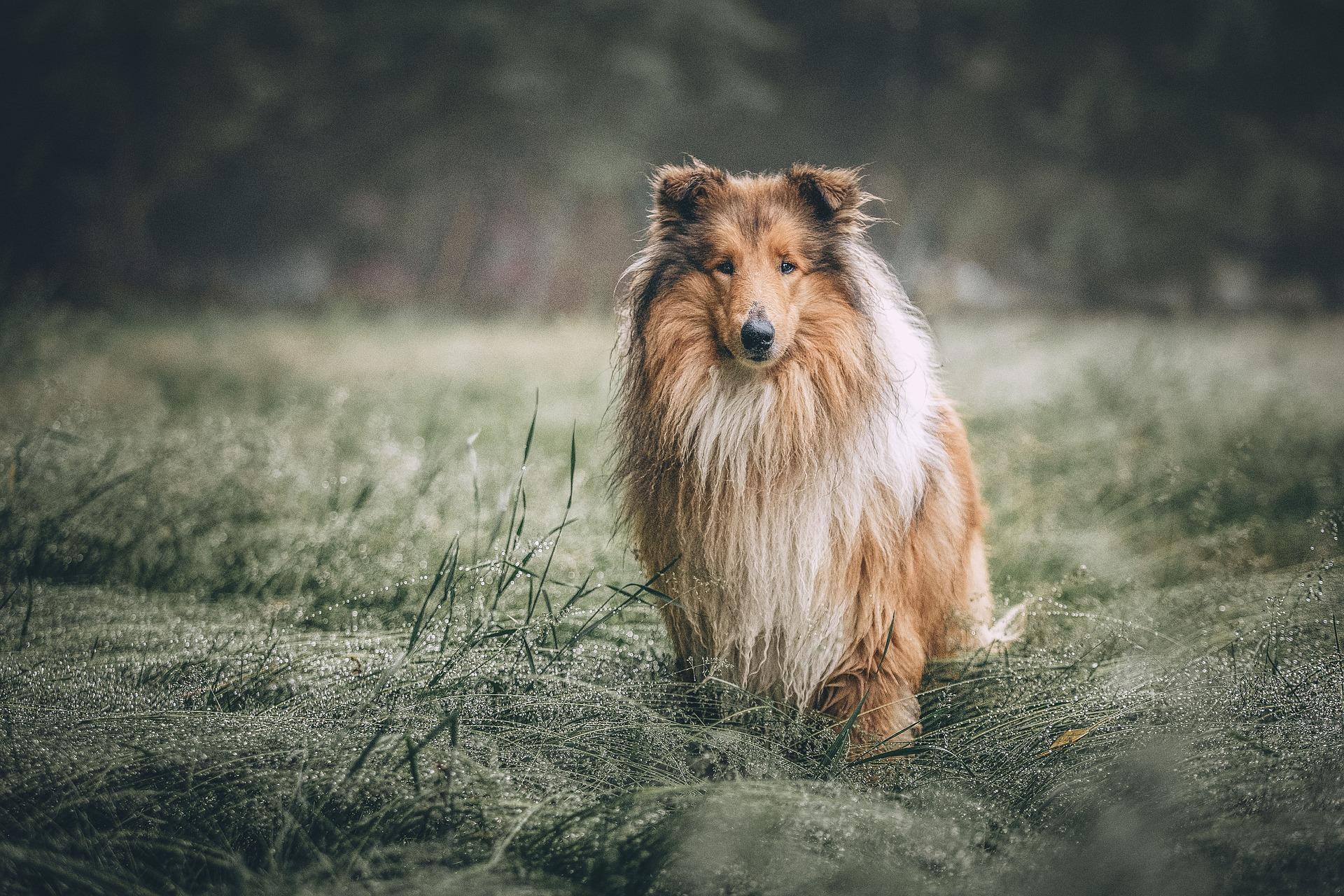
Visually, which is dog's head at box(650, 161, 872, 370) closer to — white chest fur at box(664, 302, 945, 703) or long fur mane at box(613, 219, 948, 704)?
long fur mane at box(613, 219, 948, 704)

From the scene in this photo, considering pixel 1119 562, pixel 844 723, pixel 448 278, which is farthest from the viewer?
pixel 448 278

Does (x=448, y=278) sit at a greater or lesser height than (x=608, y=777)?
greater

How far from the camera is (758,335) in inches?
90.0

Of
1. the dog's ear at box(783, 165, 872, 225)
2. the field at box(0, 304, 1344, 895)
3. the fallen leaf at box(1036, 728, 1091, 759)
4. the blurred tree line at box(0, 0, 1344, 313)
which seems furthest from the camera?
the blurred tree line at box(0, 0, 1344, 313)

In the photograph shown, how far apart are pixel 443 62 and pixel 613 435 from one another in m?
13.3

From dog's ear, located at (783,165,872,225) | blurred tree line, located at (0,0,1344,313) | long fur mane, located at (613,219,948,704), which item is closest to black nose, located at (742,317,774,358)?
long fur mane, located at (613,219,948,704)

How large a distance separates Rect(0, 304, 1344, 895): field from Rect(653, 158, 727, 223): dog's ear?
0.94m

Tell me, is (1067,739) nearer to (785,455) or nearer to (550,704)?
(785,455)

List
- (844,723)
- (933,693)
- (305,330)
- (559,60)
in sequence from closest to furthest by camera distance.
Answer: (844,723)
(933,693)
(305,330)
(559,60)

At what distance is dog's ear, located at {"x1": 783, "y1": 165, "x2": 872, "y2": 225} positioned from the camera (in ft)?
8.09

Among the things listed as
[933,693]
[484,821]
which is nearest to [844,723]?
[933,693]

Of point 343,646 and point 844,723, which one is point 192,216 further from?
point 844,723

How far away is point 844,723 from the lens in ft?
6.97

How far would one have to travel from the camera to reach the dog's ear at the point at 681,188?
2.49 m
